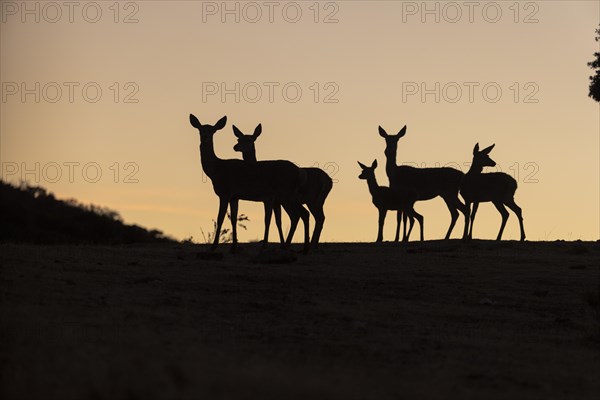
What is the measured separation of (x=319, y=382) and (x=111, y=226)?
18996mm

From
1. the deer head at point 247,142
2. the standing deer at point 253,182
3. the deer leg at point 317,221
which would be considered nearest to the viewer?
the standing deer at point 253,182

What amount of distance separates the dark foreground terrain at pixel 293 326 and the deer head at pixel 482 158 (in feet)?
31.9

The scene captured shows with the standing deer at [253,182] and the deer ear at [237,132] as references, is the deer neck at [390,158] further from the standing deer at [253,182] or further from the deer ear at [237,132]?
the standing deer at [253,182]

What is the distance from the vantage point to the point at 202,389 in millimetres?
10531

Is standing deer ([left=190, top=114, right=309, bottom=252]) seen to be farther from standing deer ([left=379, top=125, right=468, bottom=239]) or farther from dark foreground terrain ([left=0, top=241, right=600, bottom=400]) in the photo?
standing deer ([left=379, top=125, right=468, bottom=239])

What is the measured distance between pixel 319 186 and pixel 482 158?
29.0 ft

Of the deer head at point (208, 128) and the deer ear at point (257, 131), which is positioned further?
the deer ear at point (257, 131)

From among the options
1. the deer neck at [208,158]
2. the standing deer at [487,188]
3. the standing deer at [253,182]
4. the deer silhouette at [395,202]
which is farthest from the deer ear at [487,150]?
the deer neck at [208,158]

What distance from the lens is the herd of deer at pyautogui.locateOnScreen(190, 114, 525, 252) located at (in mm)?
26047

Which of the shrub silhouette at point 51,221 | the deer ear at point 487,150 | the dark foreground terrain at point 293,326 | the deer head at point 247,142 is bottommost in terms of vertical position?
the dark foreground terrain at point 293,326

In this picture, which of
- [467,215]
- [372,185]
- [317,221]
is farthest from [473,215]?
[317,221]

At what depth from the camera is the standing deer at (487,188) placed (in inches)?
1347

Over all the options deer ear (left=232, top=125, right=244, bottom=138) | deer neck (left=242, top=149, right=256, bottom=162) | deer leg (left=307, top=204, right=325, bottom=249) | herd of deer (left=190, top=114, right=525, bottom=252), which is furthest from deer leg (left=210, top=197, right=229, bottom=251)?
deer ear (left=232, top=125, right=244, bottom=138)

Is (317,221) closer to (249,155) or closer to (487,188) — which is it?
(249,155)
